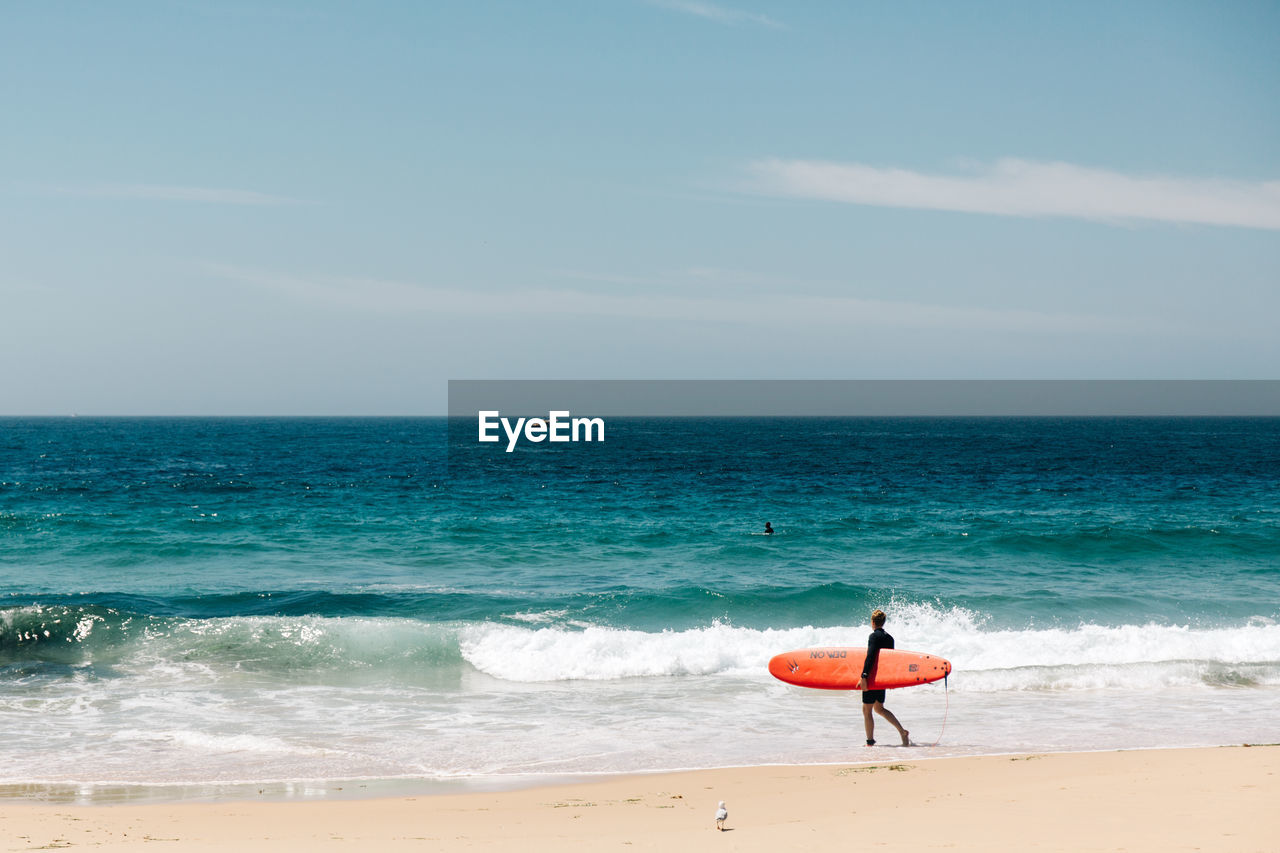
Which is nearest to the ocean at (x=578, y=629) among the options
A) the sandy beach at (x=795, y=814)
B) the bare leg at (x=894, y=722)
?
the bare leg at (x=894, y=722)

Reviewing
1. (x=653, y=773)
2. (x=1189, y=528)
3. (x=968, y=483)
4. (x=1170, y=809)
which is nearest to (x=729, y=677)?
(x=653, y=773)

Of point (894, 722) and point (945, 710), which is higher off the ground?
point (894, 722)

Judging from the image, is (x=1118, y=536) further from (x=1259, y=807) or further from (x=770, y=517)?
(x=1259, y=807)

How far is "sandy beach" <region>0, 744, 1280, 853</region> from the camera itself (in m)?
7.45

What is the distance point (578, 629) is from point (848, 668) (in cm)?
680

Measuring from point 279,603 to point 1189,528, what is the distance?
84.2 ft

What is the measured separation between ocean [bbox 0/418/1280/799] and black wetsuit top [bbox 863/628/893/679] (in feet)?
3.23

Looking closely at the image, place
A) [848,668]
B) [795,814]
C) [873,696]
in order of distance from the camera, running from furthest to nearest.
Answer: [848,668]
[873,696]
[795,814]

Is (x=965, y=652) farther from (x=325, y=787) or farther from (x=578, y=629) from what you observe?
(x=325, y=787)

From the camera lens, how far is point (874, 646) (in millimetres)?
11742

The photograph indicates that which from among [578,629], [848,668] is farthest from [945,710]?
[578,629]

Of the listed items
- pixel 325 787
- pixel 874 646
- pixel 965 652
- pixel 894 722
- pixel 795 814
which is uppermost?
pixel 874 646

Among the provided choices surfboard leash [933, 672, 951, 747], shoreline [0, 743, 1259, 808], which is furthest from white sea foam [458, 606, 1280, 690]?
shoreline [0, 743, 1259, 808]

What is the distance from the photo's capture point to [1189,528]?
28.1m
